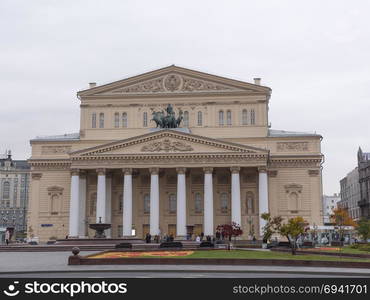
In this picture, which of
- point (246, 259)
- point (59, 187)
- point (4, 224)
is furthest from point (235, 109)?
point (4, 224)

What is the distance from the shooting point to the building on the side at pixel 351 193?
420ft

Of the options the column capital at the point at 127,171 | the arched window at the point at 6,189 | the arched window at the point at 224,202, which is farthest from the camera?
the arched window at the point at 6,189

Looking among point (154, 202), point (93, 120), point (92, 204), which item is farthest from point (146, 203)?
point (93, 120)

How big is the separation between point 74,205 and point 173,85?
774 inches

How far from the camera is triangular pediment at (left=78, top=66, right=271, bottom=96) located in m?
75.3

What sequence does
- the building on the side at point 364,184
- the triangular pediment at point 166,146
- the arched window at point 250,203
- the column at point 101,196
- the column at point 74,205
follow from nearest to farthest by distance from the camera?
the triangular pediment at point 166,146 < the column at point 101,196 < the column at point 74,205 < the arched window at point 250,203 < the building on the side at point 364,184

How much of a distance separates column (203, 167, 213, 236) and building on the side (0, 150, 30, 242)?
2960 inches

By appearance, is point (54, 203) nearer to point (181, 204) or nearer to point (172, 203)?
point (172, 203)

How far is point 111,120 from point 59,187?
35.1ft

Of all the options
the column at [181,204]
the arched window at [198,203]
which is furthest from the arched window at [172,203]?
the column at [181,204]

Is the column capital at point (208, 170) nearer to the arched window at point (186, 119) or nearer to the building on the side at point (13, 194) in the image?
the arched window at point (186, 119)

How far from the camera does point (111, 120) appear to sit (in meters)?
76.8

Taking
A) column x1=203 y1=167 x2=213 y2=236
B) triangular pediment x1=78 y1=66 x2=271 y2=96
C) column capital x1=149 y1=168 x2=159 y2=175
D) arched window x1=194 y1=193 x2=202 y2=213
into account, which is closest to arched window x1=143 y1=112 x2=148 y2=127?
triangular pediment x1=78 y1=66 x2=271 y2=96

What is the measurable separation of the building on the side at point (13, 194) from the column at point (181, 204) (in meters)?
73.6
